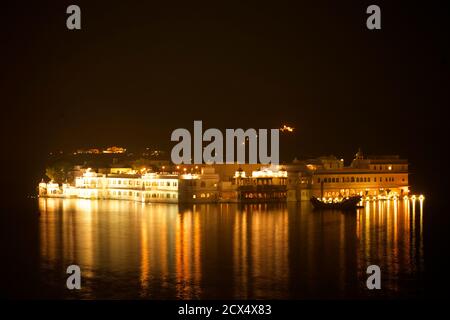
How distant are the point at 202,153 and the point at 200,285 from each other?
62.8 feet

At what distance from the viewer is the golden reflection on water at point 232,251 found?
1217cm

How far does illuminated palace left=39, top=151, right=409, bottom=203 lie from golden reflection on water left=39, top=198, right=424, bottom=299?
349cm

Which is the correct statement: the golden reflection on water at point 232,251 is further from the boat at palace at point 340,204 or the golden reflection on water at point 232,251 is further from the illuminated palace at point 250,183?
the illuminated palace at point 250,183

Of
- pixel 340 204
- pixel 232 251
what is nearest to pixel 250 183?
pixel 340 204

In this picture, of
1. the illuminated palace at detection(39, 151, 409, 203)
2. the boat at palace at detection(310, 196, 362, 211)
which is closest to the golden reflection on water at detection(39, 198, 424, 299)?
the boat at palace at detection(310, 196, 362, 211)

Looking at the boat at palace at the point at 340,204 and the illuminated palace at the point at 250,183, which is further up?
the illuminated palace at the point at 250,183

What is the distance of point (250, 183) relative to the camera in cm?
2762

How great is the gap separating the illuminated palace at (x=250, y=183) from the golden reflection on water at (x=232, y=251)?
349 cm

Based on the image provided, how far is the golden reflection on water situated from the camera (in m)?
12.2

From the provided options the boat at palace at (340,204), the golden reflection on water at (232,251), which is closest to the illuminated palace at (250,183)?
the boat at palace at (340,204)

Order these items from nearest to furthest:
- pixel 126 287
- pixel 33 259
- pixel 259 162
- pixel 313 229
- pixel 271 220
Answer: pixel 126 287 → pixel 33 259 → pixel 313 229 → pixel 271 220 → pixel 259 162
